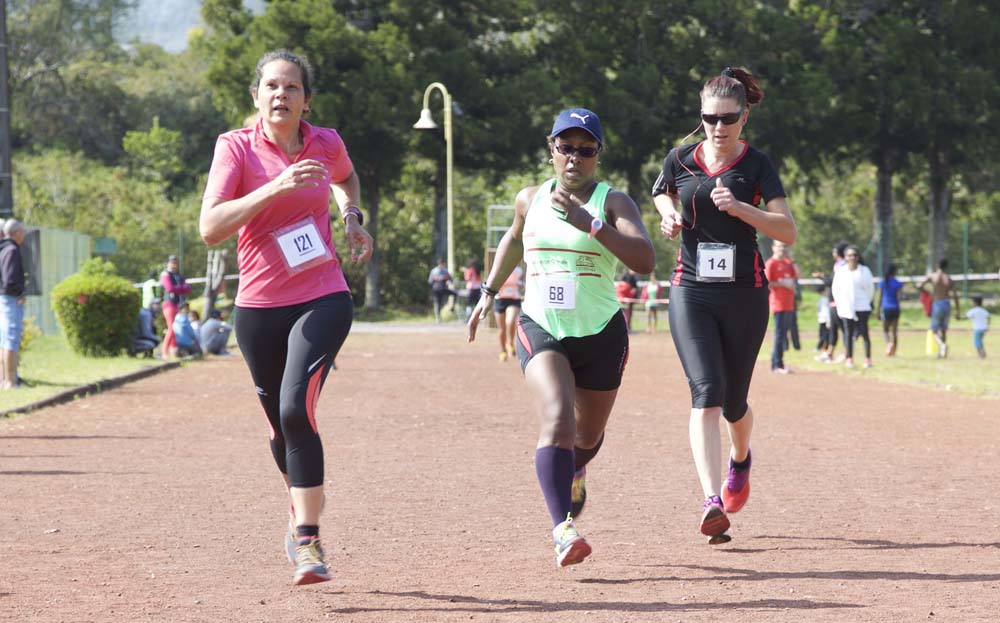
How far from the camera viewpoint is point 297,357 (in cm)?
584

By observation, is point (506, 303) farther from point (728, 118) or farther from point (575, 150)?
point (575, 150)

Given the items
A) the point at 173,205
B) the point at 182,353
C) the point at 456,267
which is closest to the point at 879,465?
the point at 182,353

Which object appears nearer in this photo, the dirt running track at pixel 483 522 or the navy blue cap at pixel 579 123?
the dirt running track at pixel 483 522

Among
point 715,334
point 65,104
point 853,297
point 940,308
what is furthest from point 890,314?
point 65,104

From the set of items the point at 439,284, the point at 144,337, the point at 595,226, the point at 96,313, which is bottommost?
the point at 144,337

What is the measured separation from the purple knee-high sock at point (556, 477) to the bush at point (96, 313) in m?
17.8

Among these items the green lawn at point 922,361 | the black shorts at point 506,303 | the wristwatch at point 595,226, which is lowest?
the green lawn at point 922,361

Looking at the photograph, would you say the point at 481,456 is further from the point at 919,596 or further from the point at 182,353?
the point at 182,353

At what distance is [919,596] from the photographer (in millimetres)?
5754

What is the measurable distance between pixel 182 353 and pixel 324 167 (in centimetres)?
1931

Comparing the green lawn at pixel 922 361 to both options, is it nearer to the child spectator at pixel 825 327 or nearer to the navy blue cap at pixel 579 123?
the child spectator at pixel 825 327

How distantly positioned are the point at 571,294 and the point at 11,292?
11006mm

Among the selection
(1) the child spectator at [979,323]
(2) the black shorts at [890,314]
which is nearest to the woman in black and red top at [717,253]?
(1) the child spectator at [979,323]

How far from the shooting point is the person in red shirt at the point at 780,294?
20906 mm
